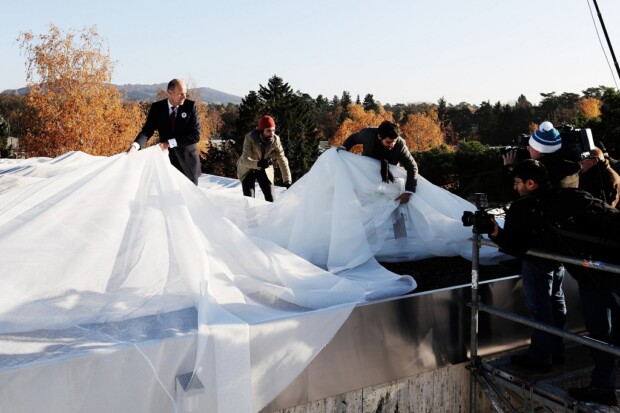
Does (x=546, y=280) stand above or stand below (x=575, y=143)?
below

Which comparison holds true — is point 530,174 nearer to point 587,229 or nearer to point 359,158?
point 587,229

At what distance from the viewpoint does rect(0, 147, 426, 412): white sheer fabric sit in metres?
2.84

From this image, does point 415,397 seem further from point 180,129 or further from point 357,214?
point 180,129

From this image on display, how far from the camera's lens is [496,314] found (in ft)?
12.6

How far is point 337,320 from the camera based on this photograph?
3479 mm

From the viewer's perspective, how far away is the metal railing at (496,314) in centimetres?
296

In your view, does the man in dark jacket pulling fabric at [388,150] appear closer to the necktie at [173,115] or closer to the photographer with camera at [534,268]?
the necktie at [173,115]

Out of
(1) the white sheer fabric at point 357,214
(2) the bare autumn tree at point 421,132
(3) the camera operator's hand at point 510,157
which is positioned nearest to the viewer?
(3) the camera operator's hand at point 510,157

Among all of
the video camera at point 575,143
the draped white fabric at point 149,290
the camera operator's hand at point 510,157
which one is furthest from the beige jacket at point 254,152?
the video camera at point 575,143

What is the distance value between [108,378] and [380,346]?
1.65 m

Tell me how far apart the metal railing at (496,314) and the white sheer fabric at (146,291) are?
455 millimetres

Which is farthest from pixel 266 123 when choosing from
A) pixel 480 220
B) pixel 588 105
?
pixel 588 105

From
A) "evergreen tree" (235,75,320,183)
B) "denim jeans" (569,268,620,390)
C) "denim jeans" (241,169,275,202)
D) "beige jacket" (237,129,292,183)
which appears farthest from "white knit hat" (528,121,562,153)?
"evergreen tree" (235,75,320,183)

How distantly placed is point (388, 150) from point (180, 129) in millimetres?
1939
